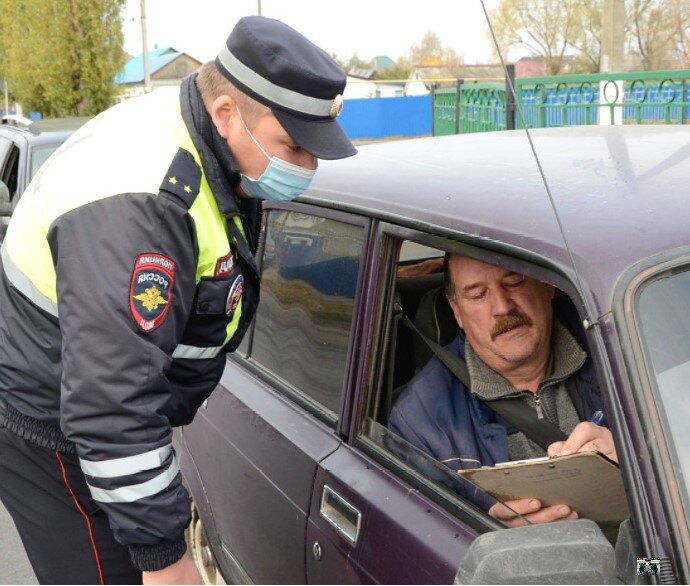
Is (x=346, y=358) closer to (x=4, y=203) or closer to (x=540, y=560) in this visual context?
(x=540, y=560)

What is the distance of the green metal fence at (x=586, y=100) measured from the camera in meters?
11.6

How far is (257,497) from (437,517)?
754 millimetres

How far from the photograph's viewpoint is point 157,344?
1821 millimetres

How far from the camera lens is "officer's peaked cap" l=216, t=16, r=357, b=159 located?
2018 millimetres

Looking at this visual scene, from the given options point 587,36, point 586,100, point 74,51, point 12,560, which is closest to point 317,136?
point 12,560

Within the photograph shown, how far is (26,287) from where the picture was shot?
2037 mm

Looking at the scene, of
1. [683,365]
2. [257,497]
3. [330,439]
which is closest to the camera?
[683,365]

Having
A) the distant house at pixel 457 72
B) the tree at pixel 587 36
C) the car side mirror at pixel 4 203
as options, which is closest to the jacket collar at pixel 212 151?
the car side mirror at pixel 4 203

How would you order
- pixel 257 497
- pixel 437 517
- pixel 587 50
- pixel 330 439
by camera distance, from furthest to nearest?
pixel 587 50, pixel 257 497, pixel 330 439, pixel 437 517

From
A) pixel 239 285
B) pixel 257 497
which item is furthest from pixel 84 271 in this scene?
pixel 257 497

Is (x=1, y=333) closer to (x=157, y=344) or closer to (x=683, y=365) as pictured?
(x=157, y=344)

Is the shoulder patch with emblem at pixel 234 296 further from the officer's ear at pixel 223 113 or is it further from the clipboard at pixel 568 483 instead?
the clipboard at pixel 568 483

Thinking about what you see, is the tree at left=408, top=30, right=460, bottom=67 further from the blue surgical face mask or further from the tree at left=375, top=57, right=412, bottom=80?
the blue surgical face mask

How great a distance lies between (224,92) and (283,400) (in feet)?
2.93
